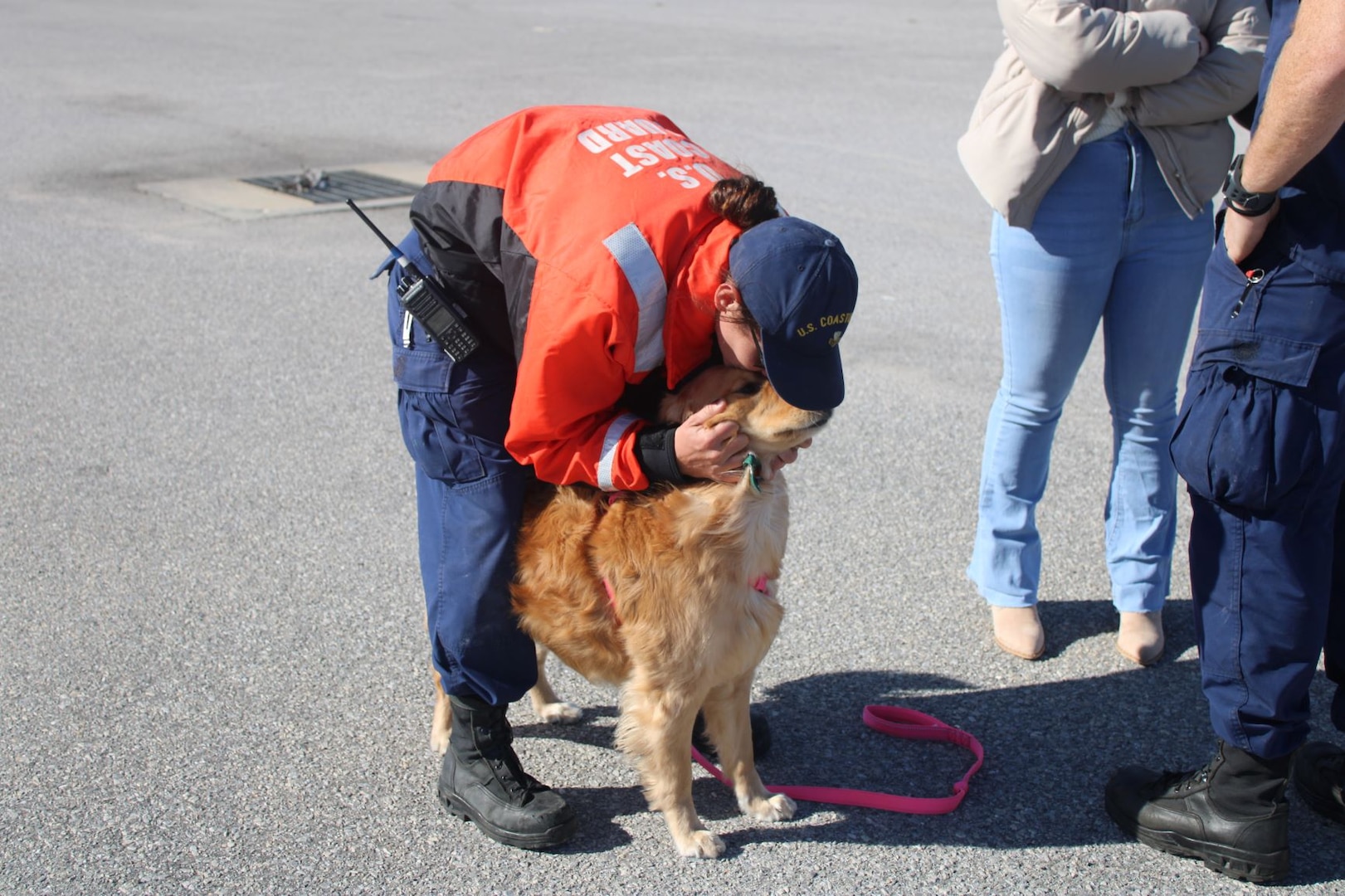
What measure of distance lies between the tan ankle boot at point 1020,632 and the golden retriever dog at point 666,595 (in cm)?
113

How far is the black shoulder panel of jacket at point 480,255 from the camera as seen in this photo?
2.55 m

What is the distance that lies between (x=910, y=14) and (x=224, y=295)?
15.2 meters

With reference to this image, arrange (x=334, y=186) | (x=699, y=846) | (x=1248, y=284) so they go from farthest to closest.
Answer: (x=334, y=186)
(x=699, y=846)
(x=1248, y=284)

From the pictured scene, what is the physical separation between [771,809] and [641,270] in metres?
1.43

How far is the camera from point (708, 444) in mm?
2582

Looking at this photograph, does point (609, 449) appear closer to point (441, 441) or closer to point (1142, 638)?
point (441, 441)

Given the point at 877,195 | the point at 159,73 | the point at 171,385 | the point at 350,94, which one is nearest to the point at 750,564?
the point at 171,385

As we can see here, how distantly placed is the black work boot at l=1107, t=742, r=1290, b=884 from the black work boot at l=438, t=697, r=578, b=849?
4.52 ft

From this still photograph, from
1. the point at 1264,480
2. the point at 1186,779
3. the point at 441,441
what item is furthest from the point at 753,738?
the point at 1264,480

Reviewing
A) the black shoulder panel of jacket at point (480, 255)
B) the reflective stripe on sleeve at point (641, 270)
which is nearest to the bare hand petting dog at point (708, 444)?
the reflective stripe on sleeve at point (641, 270)

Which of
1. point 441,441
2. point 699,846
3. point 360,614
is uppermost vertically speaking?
point 441,441

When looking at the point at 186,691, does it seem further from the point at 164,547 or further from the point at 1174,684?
the point at 1174,684

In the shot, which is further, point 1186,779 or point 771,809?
point 771,809

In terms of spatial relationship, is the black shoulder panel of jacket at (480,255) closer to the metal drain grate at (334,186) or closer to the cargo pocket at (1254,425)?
the cargo pocket at (1254,425)
